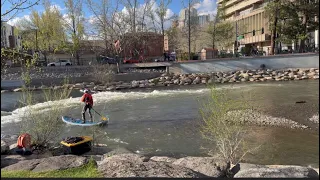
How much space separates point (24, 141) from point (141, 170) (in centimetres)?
533

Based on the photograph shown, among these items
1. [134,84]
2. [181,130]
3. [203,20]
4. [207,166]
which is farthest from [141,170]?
[203,20]

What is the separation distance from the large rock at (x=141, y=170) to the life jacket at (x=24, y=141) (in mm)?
4335

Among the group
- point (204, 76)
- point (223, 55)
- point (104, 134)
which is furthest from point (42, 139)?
point (223, 55)

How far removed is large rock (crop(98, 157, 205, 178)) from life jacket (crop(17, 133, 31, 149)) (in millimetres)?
4335

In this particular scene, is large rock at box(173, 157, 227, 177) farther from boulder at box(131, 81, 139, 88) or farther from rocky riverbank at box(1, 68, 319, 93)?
boulder at box(131, 81, 139, 88)

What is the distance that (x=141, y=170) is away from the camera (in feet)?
18.3

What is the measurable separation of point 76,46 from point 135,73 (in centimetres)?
1296

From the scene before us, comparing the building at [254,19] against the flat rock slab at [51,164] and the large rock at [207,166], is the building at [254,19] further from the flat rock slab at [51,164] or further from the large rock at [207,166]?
the flat rock slab at [51,164]

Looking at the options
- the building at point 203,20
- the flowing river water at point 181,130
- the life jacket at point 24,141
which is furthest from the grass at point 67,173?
the building at point 203,20

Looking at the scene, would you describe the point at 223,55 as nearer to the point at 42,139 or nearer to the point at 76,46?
the point at 76,46

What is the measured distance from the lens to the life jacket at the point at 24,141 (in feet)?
30.6

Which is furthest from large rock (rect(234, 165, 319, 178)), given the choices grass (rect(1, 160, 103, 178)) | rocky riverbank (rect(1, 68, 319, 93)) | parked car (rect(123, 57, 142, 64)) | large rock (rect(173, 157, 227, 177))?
parked car (rect(123, 57, 142, 64))

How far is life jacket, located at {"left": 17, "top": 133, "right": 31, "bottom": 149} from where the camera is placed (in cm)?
934

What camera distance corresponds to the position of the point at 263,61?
36156 millimetres
